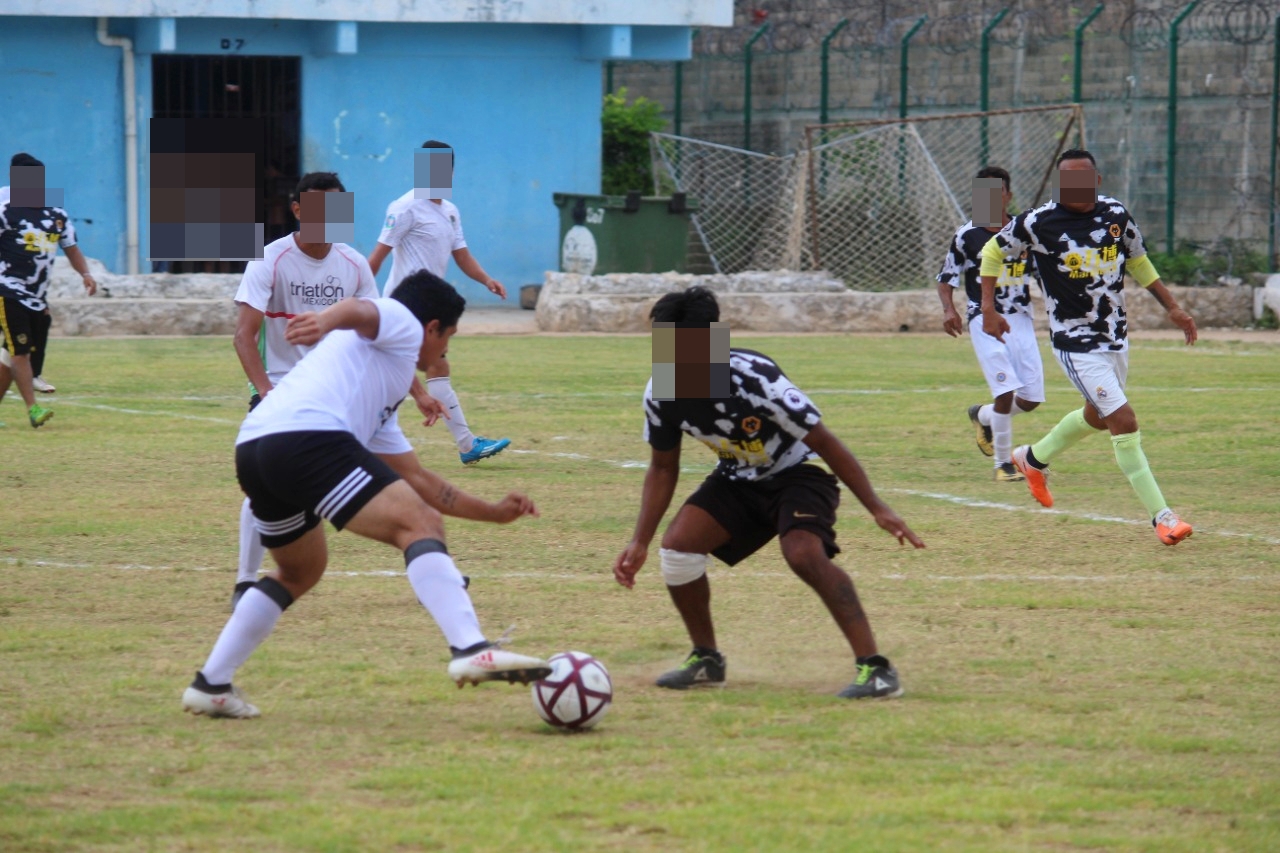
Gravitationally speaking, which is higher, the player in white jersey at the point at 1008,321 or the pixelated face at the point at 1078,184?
the pixelated face at the point at 1078,184

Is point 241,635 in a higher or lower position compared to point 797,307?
lower


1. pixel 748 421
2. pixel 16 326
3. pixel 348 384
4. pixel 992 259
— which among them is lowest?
pixel 16 326

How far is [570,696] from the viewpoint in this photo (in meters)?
5.50

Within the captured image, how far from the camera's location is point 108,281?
77.3 feet

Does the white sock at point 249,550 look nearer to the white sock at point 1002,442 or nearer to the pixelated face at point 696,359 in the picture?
the pixelated face at point 696,359

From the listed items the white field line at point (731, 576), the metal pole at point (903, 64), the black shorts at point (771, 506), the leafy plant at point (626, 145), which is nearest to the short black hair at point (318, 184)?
the white field line at point (731, 576)

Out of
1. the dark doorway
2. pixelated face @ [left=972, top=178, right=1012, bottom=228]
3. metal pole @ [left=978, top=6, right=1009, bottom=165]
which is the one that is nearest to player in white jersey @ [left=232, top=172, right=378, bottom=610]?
pixelated face @ [left=972, top=178, right=1012, bottom=228]

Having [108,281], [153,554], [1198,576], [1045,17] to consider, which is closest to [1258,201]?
[1045,17]

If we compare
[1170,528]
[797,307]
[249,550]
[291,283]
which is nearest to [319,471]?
[249,550]

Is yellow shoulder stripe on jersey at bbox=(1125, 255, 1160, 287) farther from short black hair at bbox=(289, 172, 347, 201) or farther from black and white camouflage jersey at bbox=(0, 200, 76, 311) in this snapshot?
black and white camouflage jersey at bbox=(0, 200, 76, 311)

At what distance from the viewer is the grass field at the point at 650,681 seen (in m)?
4.68

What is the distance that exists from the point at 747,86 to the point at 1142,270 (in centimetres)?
2007

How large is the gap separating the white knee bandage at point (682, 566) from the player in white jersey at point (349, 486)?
72cm

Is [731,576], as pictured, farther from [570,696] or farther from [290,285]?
[570,696]
